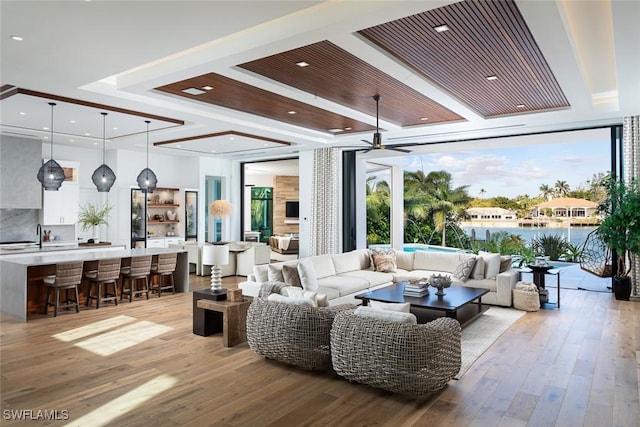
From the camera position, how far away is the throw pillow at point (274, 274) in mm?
5898

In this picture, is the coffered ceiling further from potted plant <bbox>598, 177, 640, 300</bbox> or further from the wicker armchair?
the wicker armchair

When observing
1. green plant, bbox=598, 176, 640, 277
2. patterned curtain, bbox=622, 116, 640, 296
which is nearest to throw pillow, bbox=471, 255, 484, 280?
green plant, bbox=598, 176, 640, 277

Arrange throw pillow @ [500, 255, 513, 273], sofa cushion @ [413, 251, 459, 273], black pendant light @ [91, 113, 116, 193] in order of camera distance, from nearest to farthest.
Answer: throw pillow @ [500, 255, 513, 273] < black pendant light @ [91, 113, 116, 193] < sofa cushion @ [413, 251, 459, 273]

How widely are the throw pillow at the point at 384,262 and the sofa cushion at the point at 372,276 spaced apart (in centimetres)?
12

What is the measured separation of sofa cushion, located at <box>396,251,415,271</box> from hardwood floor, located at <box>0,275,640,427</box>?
2.79 m

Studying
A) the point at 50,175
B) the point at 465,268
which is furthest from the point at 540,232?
the point at 50,175

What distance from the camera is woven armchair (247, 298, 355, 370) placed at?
3.85m

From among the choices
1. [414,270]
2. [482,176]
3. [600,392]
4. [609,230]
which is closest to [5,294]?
[414,270]

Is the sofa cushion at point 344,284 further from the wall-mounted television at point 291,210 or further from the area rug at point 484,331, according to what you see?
the wall-mounted television at point 291,210

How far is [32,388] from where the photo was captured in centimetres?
359

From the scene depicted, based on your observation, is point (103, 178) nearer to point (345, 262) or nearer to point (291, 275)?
point (291, 275)

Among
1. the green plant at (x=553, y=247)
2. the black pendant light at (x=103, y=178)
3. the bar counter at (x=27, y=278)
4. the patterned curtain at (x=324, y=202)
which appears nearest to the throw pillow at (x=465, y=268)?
the green plant at (x=553, y=247)

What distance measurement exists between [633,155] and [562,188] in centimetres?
608

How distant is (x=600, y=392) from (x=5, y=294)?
7.16m
